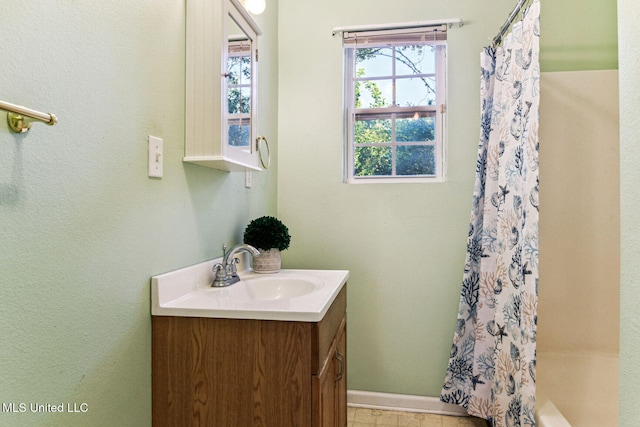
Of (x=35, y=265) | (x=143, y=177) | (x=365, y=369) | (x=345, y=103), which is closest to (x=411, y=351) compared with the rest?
Answer: (x=365, y=369)

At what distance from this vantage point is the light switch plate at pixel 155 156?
105cm

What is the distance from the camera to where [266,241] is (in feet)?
5.40

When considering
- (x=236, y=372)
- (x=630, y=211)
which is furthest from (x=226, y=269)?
(x=630, y=211)

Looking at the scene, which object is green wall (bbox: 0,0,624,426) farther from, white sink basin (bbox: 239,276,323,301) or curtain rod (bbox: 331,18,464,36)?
white sink basin (bbox: 239,276,323,301)

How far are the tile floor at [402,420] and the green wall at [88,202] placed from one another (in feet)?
4.34

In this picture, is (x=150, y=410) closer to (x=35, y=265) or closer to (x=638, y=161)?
(x=35, y=265)

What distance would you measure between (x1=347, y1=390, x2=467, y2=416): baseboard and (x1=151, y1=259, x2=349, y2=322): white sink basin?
3.19 ft

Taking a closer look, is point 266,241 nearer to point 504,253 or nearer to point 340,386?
point 340,386

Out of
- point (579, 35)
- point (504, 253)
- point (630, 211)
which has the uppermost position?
point (579, 35)

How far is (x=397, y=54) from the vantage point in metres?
2.19

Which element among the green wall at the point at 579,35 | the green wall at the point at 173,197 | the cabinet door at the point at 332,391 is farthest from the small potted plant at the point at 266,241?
the green wall at the point at 579,35

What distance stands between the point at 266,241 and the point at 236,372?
2.34 feet

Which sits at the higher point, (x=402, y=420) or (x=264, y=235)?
(x=264, y=235)

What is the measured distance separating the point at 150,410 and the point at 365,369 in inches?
54.1
